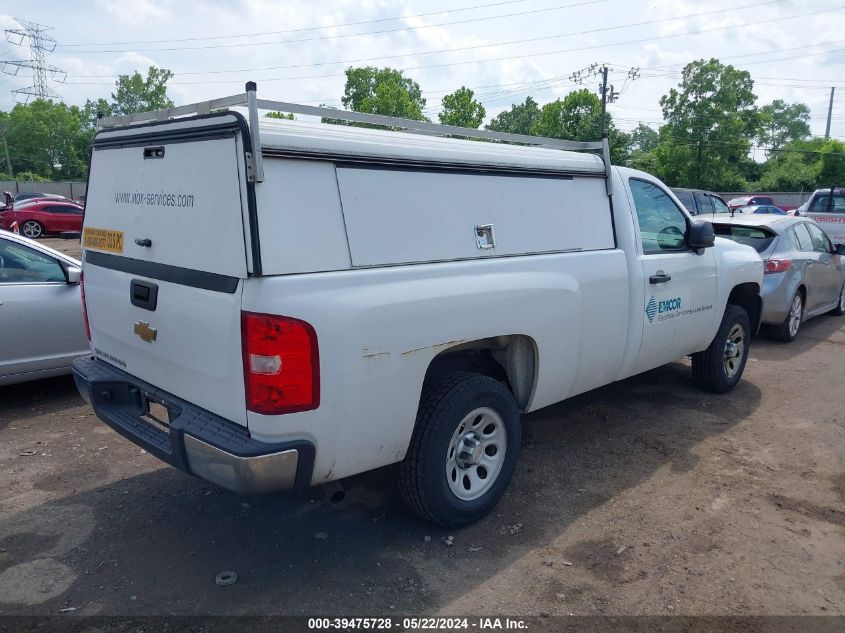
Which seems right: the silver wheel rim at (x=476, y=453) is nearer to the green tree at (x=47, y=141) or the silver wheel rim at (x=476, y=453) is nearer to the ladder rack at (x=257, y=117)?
the ladder rack at (x=257, y=117)

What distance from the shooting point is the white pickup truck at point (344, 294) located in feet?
8.95

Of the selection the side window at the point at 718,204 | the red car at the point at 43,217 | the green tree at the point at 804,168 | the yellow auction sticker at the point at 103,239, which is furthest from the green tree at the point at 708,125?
the yellow auction sticker at the point at 103,239

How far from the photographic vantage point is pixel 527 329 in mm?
3654

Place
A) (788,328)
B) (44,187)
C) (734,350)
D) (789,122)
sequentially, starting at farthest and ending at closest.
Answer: (789,122) → (44,187) → (788,328) → (734,350)

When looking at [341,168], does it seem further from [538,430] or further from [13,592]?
[538,430]

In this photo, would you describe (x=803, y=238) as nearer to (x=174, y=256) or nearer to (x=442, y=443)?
(x=442, y=443)

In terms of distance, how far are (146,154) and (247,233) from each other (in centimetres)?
111

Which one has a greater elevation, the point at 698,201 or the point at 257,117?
the point at 257,117

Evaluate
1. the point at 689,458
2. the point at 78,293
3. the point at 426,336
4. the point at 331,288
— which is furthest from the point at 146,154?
the point at 689,458

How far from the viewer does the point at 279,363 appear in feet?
8.76

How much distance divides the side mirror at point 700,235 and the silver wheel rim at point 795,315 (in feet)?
12.6

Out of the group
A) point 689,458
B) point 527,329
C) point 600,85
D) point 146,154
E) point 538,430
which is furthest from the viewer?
point 600,85

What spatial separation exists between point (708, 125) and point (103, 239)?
51797 mm

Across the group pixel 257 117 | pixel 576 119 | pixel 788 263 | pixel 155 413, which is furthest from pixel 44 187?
pixel 257 117
